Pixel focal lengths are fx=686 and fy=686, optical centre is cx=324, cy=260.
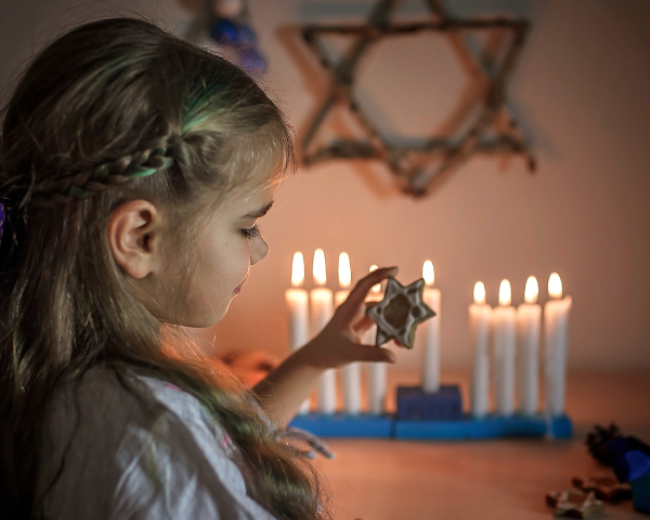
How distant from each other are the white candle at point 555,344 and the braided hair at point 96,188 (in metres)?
0.56

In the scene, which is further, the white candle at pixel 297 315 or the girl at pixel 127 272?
the white candle at pixel 297 315

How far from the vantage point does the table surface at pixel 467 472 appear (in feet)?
2.61

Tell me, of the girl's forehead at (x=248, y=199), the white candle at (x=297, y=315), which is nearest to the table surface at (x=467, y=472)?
the white candle at (x=297, y=315)

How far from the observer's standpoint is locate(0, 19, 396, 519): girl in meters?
0.51

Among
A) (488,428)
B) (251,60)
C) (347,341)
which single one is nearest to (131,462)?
(347,341)

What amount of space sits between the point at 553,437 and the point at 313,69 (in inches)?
30.5

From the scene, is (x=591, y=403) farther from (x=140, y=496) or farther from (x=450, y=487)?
(x=140, y=496)

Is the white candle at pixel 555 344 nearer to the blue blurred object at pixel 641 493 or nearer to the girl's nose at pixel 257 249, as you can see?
the blue blurred object at pixel 641 493

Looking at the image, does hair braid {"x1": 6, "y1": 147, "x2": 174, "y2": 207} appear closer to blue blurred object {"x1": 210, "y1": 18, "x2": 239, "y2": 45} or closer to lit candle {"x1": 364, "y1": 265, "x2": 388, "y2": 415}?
lit candle {"x1": 364, "y1": 265, "x2": 388, "y2": 415}

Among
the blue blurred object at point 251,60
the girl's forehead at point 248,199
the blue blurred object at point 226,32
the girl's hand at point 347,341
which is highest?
the blue blurred object at point 226,32

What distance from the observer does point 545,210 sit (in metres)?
1.30

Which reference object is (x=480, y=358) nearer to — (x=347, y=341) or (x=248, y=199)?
(x=347, y=341)

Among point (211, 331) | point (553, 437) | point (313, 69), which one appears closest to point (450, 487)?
point (553, 437)

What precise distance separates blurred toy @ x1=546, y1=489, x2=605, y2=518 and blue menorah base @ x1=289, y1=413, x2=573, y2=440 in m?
0.19
